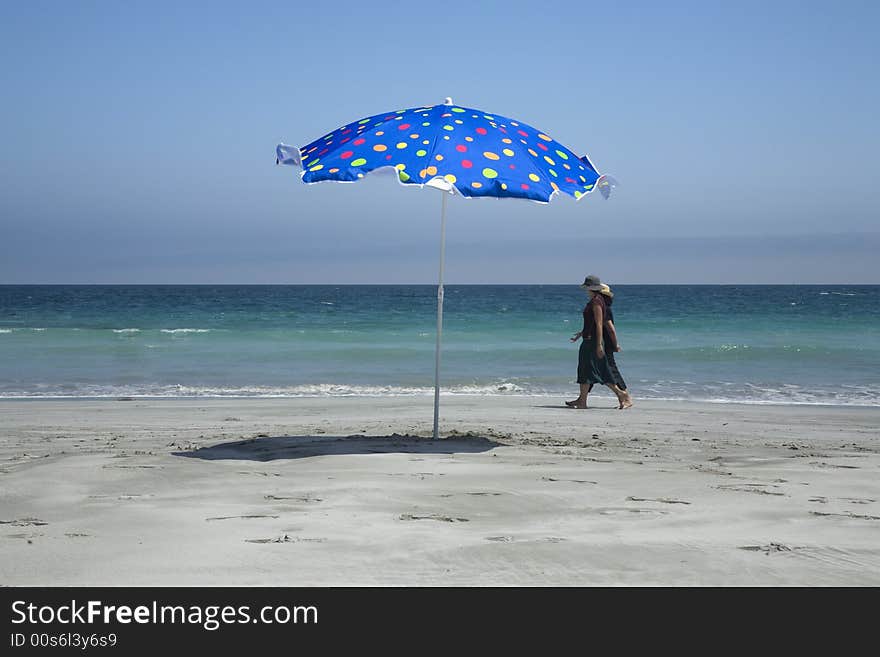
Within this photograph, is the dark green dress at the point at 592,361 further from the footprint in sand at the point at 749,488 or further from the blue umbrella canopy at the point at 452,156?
the footprint in sand at the point at 749,488

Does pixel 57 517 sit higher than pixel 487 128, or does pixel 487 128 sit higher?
pixel 487 128

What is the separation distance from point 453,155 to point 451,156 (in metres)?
0.02

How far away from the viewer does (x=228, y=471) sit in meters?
5.97

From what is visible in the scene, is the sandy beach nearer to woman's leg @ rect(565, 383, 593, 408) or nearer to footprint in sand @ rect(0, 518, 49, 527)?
footprint in sand @ rect(0, 518, 49, 527)

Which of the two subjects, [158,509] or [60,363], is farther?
[60,363]

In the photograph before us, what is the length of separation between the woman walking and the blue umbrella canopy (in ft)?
11.8

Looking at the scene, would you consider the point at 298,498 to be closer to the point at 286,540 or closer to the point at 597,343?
the point at 286,540

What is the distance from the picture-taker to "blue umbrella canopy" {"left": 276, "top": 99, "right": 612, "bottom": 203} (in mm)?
6180

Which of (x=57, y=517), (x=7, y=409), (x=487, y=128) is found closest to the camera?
(x=57, y=517)
